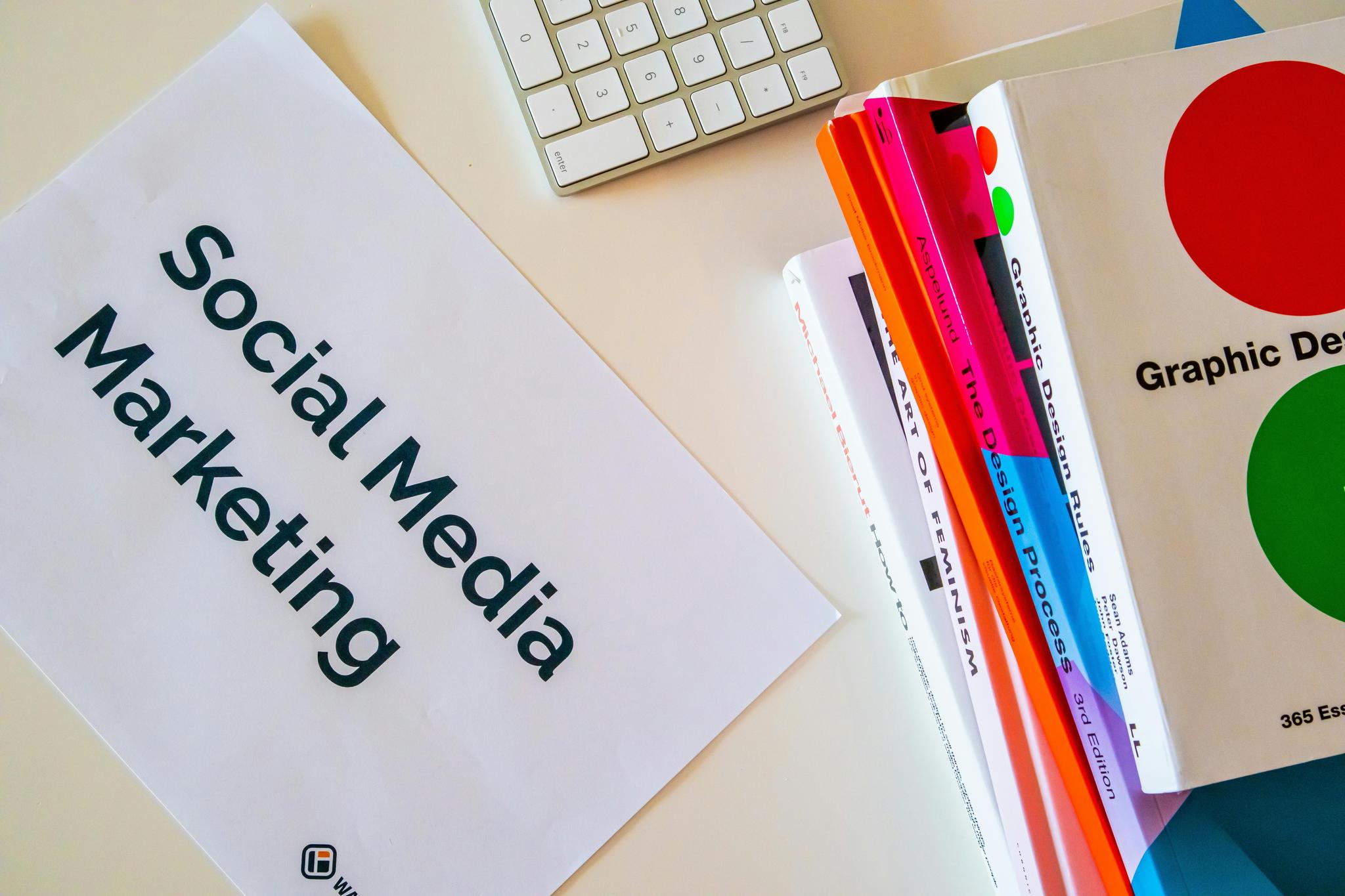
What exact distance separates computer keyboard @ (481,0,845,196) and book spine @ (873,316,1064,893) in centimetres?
13

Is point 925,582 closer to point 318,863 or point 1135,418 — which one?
point 1135,418

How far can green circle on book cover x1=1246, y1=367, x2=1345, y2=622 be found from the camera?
317mm

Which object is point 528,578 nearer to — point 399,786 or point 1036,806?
point 399,786

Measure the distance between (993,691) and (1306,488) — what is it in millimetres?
146

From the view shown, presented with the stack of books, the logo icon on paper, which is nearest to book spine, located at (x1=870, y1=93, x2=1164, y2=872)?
the stack of books

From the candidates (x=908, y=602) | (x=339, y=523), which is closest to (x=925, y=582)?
(x=908, y=602)

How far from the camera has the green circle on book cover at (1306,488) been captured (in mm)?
317

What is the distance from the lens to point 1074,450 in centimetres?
32

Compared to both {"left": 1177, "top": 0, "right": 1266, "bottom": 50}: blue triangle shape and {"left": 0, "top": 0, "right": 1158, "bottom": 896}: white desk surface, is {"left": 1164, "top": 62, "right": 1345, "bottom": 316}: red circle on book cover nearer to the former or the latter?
{"left": 1177, "top": 0, "right": 1266, "bottom": 50}: blue triangle shape

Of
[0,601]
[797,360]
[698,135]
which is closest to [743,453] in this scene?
[797,360]

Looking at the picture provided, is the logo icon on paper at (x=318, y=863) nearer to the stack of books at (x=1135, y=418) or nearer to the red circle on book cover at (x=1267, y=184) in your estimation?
the stack of books at (x=1135, y=418)

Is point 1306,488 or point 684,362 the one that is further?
point 684,362

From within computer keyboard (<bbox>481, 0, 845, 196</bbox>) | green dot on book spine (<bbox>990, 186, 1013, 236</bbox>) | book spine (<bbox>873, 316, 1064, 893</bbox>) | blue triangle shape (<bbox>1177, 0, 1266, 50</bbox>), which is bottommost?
book spine (<bbox>873, 316, 1064, 893</bbox>)

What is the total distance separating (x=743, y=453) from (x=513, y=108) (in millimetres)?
208
